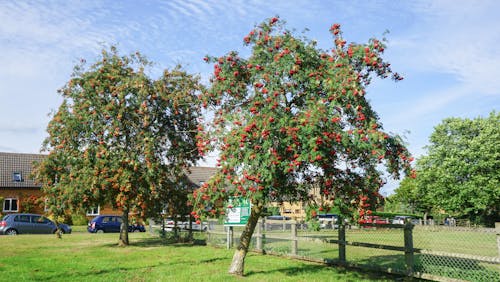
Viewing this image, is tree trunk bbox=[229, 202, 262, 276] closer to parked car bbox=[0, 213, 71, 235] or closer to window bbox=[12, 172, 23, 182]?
parked car bbox=[0, 213, 71, 235]

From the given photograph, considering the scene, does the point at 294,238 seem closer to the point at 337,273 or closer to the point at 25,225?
the point at 337,273

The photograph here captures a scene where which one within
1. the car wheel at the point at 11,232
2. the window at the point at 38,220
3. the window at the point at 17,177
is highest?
the window at the point at 17,177

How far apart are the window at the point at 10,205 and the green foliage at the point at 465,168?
42087 millimetres

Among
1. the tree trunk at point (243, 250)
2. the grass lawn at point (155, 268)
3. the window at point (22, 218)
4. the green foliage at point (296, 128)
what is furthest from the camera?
the window at point (22, 218)

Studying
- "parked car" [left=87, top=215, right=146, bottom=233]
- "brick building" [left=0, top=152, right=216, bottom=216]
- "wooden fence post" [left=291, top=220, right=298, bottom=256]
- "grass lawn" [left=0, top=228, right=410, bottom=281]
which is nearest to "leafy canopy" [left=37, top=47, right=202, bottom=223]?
"grass lawn" [left=0, top=228, right=410, bottom=281]

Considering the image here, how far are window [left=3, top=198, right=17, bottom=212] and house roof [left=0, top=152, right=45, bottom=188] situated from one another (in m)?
1.39

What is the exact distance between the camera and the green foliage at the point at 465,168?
4116cm

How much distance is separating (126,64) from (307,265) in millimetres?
11707

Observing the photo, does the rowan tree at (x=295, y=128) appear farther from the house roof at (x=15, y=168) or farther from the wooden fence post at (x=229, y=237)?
the house roof at (x=15, y=168)

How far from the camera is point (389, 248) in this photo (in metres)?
11.3

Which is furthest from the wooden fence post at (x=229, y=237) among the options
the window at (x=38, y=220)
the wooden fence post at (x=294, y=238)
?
the window at (x=38, y=220)

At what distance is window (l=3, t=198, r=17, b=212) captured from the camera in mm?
42438

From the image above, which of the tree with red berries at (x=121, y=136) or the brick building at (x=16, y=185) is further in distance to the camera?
the brick building at (x=16, y=185)

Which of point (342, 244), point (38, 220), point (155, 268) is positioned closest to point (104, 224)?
point (38, 220)
